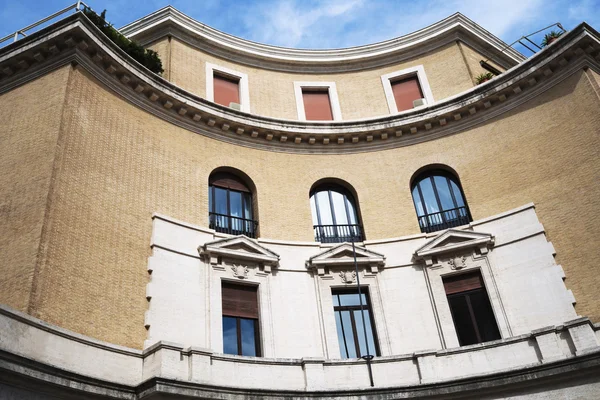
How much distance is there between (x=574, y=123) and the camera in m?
18.1

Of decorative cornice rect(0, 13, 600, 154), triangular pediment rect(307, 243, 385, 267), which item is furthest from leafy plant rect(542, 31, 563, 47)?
triangular pediment rect(307, 243, 385, 267)

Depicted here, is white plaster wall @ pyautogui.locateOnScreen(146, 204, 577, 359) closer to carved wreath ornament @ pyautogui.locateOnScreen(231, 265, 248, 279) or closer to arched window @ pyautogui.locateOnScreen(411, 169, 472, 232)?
carved wreath ornament @ pyautogui.locateOnScreen(231, 265, 248, 279)

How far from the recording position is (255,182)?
19.5 m

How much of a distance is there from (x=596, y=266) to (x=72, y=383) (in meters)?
13.1

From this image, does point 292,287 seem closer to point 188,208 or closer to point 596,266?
point 188,208

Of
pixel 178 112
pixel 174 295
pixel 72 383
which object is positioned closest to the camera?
pixel 72 383

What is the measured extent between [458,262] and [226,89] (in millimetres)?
10623

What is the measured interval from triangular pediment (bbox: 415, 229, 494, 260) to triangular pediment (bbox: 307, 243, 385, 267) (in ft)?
4.19

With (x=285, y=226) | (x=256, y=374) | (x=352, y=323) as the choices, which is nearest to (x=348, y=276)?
(x=352, y=323)

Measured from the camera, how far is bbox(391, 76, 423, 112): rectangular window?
74.9ft

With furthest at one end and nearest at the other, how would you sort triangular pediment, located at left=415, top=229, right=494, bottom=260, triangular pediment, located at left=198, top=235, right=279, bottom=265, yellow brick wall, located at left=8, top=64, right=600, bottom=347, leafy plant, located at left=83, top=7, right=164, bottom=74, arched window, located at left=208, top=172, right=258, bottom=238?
leafy plant, located at left=83, top=7, right=164, bottom=74 < arched window, located at left=208, top=172, right=258, bottom=238 < triangular pediment, located at left=415, top=229, right=494, bottom=260 < triangular pediment, located at left=198, top=235, right=279, bottom=265 < yellow brick wall, located at left=8, top=64, right=600, bottom=347

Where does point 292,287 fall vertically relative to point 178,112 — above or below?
below

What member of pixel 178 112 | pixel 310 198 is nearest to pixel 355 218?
pixel 310 198

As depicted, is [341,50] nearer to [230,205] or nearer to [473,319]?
[230,205]
